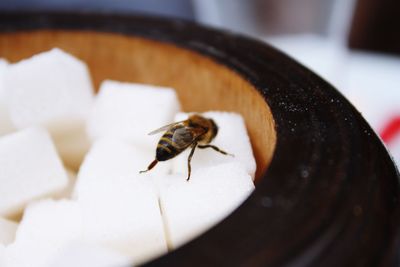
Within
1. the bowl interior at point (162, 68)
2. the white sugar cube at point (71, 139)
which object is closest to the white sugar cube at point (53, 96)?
the white sugar cube at point (71, 139)

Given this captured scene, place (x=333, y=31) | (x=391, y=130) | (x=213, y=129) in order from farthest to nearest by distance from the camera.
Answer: (x=333, y=31) → (x=391, y=130) → (x=213, y=129)

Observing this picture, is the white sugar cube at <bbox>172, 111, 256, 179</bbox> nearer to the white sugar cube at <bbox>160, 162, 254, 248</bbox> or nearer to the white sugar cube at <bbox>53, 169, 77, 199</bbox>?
the white sugar cube at <bbox>160, 162, 254, 248</bbox>

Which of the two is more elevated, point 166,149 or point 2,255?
point 166,149

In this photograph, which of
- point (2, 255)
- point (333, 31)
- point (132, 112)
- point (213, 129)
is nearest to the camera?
point (2, 255)

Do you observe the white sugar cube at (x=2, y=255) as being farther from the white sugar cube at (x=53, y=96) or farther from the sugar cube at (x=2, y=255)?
the white sugar cube at (x=53, y=96)

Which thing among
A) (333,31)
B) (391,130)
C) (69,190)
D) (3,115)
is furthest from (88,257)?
(333,31)

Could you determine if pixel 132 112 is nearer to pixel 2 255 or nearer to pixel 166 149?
pixel 166 149
